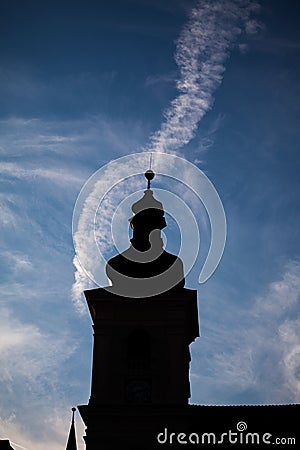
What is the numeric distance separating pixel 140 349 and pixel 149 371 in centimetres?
130

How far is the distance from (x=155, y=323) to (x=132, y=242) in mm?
4601

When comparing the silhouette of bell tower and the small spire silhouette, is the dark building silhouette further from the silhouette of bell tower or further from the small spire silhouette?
the small spire silhouette

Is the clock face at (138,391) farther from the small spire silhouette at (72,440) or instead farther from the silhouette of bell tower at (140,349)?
the small spire silhouette at (72,440)

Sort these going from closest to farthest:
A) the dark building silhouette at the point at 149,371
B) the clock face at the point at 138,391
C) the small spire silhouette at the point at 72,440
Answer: the dark building silhouette at the point at 149,371
the clock face at the point at 138,391
the small spire silhouette at the point at 72,440

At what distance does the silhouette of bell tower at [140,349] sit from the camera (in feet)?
88.9

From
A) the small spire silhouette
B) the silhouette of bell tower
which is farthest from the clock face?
the small spire silhouette

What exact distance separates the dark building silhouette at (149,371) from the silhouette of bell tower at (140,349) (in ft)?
0.12

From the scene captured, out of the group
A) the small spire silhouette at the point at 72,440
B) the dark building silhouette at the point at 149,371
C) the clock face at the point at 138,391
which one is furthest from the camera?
the small spire silhouette at the point at 72,440

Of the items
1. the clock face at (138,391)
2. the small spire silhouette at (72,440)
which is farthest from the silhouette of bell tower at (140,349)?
the small spire silhouette at (72,440)

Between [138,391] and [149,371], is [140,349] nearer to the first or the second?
A: [149,371]

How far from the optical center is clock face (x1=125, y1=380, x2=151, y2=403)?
91.7 ft

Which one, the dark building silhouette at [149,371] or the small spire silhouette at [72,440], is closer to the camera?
the dark building silhouette at [149,371]

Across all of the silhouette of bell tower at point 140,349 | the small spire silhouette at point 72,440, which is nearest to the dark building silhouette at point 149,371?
the silhouette of bell tower at point 140,349

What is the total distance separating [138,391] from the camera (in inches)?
1107
